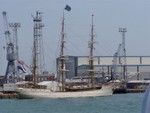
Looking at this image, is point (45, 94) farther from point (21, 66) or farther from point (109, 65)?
point (109, 65)

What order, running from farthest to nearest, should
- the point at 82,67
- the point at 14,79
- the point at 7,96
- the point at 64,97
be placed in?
the point at 82,67 < the point at 14,79 < the point at 7,96 < the point at 64,97

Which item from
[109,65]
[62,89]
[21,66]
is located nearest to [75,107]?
[62,89]

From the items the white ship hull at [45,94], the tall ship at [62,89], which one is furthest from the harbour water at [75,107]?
the tall ship at [62,89]

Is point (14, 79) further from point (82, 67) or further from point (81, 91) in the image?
point (81, 91)

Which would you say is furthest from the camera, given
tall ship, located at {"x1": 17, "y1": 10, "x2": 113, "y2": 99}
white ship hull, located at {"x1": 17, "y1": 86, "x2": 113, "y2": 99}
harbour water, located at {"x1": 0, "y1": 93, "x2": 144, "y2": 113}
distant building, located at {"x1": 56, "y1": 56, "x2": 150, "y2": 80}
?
distant building, located at {"x1": 56, "y1": 56, "x2": 150, "y2": 80}

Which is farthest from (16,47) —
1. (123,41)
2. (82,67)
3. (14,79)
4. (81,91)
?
(81,91)

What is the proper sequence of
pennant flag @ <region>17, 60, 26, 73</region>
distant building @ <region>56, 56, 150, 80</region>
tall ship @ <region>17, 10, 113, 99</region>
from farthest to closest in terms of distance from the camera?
1. distant building @ <region>56, 56, 150, 80</region>
2. pennant flag @ <region>17, 60, 26, 73</region>
3. tall ship @ <region>17, 10, 113, 99</region>

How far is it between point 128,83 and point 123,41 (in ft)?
43.5

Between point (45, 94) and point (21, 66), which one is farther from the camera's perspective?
point (21, 66)

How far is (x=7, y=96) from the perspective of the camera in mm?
93750

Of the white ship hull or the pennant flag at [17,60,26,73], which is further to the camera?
the pennant flag at [17,60,26,73]

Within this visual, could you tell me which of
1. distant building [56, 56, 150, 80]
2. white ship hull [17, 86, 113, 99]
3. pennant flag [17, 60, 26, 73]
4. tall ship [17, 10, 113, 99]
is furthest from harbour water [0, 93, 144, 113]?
distant building [56, 56, 150, 80]

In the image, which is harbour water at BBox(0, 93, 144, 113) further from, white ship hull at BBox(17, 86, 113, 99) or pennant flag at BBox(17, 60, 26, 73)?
pennant flag at BBox(17, 60, 26, 73)

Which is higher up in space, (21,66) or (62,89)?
(21,66)
